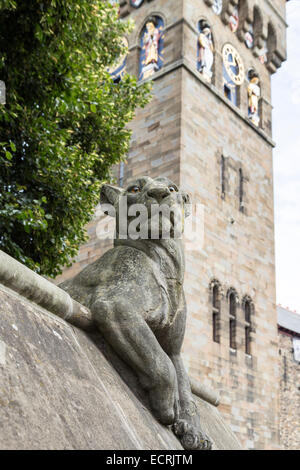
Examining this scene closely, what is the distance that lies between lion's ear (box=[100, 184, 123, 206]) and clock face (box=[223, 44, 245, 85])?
1837 centimetres

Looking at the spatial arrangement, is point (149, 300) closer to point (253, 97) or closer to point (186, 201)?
point (186, 201)

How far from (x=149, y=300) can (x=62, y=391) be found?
80cm

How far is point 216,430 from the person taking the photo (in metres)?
3.27

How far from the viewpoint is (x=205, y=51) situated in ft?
63.0

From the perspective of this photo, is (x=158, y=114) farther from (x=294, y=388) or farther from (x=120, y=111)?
(x=294, y=388)

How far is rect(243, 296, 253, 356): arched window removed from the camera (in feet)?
59.3

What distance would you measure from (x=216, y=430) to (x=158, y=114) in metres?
15.5

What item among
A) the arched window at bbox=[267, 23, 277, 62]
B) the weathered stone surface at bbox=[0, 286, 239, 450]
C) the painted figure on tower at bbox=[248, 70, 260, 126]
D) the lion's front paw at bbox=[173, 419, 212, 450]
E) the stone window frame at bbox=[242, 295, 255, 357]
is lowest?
the lion's front paw at bbox=[173, 419, 212, 450]

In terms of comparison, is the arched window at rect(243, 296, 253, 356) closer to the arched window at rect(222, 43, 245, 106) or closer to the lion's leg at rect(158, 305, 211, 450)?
the arched window at rect(222, 43, 245, 106)

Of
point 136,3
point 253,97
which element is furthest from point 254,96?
point 136,3

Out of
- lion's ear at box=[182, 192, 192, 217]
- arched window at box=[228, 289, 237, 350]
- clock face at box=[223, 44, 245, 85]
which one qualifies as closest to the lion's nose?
lion's ear at box=[182, 192, 192, 217]

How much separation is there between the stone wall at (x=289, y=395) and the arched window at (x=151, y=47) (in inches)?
454

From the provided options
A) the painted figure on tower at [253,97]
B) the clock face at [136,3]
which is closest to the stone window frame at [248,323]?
the painted figure on tower at [253,97]

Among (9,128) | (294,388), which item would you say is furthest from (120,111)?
(294,388)
